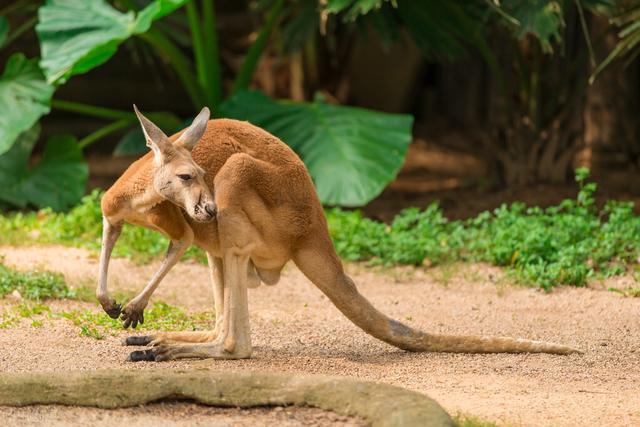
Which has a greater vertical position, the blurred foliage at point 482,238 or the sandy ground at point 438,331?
the blurred foliage at point 482,238

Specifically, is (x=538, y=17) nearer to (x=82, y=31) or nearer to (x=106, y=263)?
(x=82, y=31)

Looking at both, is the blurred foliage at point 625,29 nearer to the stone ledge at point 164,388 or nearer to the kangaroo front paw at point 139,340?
the kangaroo front paw at point 139,340

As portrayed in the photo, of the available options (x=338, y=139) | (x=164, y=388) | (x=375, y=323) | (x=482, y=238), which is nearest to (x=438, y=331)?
(x=375, y=323)

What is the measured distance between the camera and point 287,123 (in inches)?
319

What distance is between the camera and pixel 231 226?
4.63m

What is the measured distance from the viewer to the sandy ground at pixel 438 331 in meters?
4.30

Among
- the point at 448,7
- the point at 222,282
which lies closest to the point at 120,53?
the point at 448,7

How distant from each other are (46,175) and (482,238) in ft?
11.4

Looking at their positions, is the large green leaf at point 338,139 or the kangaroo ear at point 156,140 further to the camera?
the large green leaf at point 338,139

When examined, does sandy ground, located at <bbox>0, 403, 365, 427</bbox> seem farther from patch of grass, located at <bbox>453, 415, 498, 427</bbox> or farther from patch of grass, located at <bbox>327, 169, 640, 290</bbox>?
patch of grass, located at <bbox>327, 169, 640, 290</bbox>

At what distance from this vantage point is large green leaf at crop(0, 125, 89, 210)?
27.1ft

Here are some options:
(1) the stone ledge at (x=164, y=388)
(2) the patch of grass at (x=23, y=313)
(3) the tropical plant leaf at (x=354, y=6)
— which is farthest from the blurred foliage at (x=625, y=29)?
(2) the patch of grass at (x=23, y=313)

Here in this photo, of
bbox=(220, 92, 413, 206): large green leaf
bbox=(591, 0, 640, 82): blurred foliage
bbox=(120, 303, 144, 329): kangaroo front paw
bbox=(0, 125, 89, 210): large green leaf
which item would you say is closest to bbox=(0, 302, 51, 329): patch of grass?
bbox=(120, 303, 144, 329): kangaroo front paw

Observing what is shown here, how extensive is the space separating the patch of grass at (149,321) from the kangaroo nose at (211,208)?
1.09 metres
